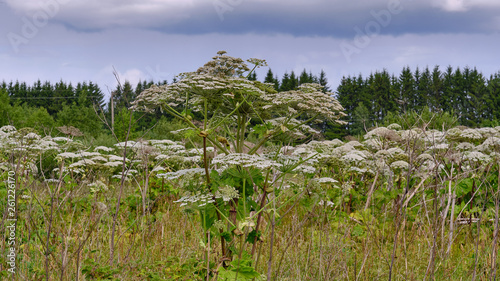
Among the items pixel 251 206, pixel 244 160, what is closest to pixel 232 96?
pixel 244 160

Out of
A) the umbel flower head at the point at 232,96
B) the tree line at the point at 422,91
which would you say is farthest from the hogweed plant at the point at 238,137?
the tree line at the point at 422,91

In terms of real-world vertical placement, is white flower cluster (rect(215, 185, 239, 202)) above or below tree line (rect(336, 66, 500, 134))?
below

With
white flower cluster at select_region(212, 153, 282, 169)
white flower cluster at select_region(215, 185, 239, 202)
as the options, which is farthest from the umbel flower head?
white flower cluster at select_region(215, 185, 239, 202)

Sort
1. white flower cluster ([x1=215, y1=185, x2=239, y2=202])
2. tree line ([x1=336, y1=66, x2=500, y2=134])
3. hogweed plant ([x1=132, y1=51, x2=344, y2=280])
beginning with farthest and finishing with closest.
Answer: tree line ([x1=336, y1=66, x2=500, y2=134])
hogweed plant ([x1=132, y1=51, x2=344, y2=280])
white flower cluster ([x1=215, y1=185, x2=239, y2=202])

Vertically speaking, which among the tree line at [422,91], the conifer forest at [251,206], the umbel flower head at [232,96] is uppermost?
the tree line at [422,91]

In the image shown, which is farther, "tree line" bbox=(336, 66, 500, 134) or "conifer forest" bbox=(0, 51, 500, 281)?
"tree line" bbox=(336, 66, 500, 134)

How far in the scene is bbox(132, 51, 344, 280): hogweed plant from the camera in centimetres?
270

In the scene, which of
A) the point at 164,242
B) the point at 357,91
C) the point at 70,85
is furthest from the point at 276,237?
the point at 70,85

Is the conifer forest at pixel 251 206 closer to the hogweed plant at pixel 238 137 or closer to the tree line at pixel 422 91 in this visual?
the hogweed plant at pixel 238 137

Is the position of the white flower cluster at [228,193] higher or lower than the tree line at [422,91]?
lower

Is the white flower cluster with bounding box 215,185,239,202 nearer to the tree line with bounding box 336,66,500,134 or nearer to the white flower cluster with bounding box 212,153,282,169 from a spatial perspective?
the white flower cluster with bounding box 212,153,282,169

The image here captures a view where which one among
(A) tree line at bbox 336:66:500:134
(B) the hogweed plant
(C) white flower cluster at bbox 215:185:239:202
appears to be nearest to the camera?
(C) white flower cluster at bbox 215:185:239:202

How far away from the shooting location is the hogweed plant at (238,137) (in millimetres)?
2701

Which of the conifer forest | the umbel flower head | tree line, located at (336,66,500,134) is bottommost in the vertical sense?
the conifer forest
